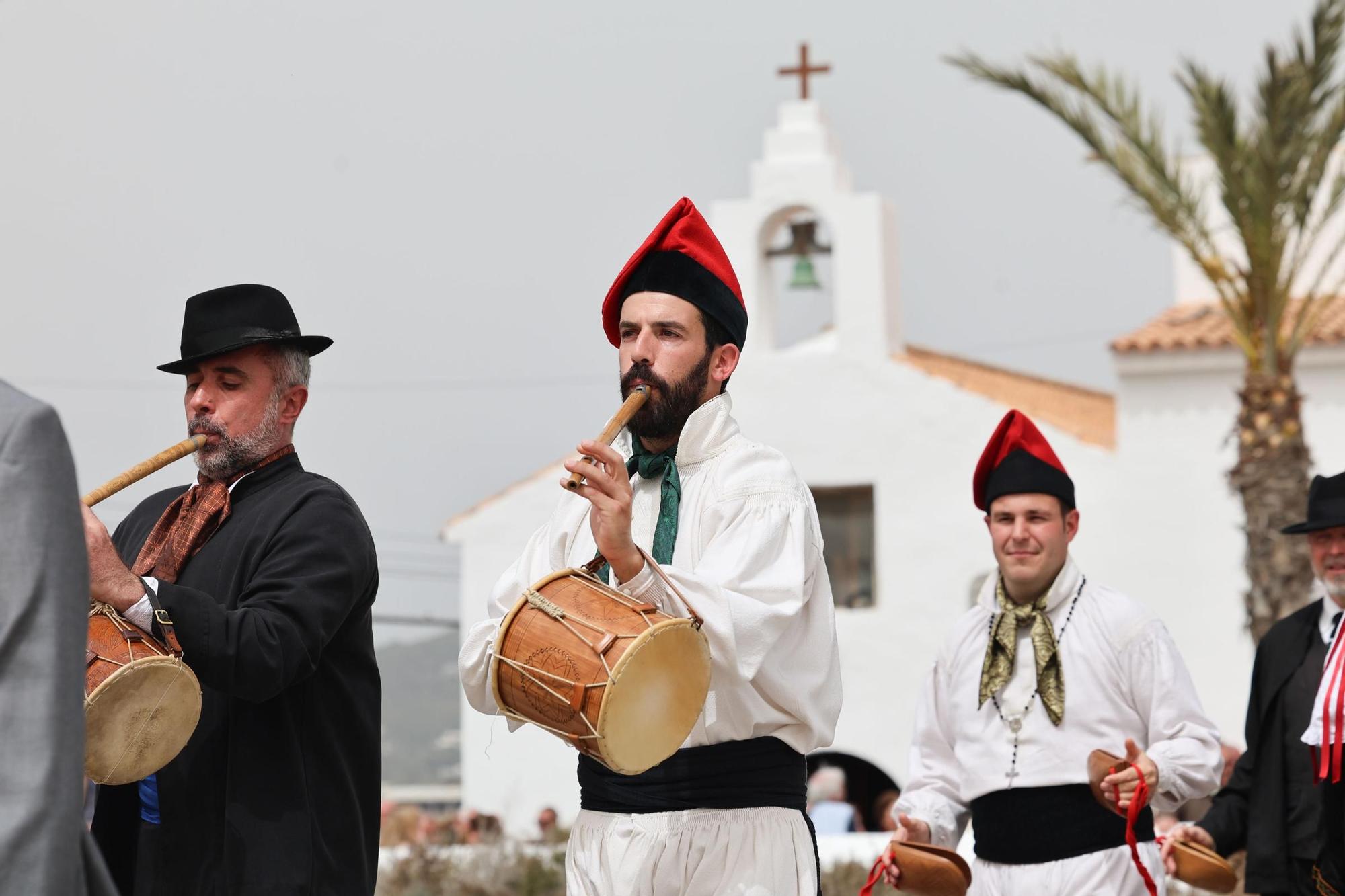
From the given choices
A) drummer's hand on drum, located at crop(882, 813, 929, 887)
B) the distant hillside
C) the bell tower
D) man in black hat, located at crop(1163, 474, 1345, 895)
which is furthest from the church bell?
the distant hillside

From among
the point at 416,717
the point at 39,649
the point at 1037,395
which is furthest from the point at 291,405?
the point at 416,717

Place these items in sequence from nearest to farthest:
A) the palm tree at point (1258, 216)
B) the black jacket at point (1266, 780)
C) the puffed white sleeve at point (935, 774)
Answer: the puffed white sleeve at point (935, 774) → the black jacket at point (1266, 780) → the palm tree at point (1258, 216)

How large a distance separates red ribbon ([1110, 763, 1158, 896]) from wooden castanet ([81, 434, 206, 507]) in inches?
114

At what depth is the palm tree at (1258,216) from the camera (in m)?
15.9

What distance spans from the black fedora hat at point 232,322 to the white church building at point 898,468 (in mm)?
17133

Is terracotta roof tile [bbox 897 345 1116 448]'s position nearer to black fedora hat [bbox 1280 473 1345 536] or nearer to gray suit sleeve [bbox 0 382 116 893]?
black fedora hat [bbox 1280 473 1345 536]

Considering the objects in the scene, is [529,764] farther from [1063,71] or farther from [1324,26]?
[1324,26]

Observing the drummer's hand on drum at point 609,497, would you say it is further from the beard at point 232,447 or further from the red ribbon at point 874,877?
the red ribbon at point 874,877

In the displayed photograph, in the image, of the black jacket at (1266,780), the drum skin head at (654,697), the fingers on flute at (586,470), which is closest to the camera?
the drum skin head at (654,697)

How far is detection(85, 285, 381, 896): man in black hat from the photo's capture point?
4352 millimetres

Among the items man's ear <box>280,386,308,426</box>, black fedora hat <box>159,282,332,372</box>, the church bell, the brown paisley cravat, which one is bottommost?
the brown paisley cravat

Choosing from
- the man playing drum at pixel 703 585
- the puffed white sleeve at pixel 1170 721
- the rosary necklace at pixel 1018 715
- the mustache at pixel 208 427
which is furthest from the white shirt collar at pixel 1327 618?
the mustache at pixel 208 427

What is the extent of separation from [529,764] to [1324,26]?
515 inches

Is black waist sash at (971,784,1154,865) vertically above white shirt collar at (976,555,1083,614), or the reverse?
white shirt collar at (976,555,1083,614)
